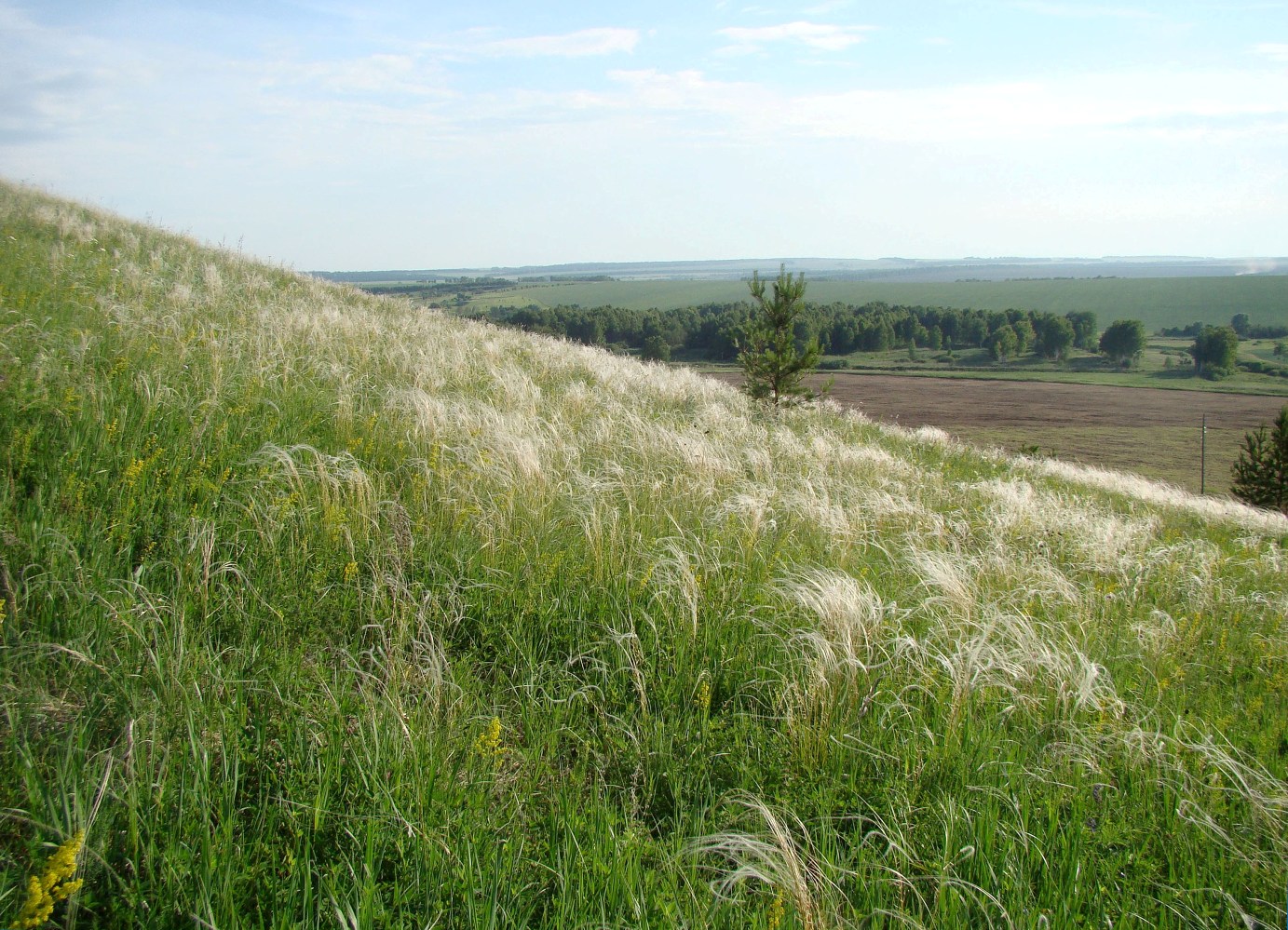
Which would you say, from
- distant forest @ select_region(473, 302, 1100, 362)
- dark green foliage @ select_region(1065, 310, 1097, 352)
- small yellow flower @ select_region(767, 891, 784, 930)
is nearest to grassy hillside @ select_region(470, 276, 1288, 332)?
dark green foliage @ select_region(1065, 310, 1097, 352)

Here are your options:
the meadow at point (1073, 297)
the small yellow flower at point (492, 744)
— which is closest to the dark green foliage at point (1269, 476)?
the small yellow flower at point (492, 744)

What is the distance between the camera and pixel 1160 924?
2.17m

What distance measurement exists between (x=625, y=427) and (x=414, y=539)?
3.61 m

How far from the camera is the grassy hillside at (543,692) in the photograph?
2.03m

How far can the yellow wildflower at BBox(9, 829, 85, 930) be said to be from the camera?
5.24 ft

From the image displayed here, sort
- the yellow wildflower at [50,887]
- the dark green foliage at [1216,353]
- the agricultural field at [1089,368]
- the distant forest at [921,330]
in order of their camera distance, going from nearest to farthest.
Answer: the yellow wildflower at [50,887] < the distant forest at [921,330] < the agricultural field at [1089,368] < the dark green foliage at [1216,353]

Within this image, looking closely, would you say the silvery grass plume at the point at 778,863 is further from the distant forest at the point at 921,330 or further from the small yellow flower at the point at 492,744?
the distant forest at the point at 921,330

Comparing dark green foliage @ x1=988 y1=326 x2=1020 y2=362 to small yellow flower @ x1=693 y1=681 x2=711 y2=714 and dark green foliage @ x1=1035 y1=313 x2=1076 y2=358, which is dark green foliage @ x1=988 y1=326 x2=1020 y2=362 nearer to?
dark green foliage @ x1=1035 y1=313 x2=1076 y2=358

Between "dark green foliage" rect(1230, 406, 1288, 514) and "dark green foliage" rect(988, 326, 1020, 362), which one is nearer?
"dark green foliage" rect(1230, 406, 1288, 514)

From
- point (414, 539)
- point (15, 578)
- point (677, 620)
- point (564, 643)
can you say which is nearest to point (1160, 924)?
point (677, 620)

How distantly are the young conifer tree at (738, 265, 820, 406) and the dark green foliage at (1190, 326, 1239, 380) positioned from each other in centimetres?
9059

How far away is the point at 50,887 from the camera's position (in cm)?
167

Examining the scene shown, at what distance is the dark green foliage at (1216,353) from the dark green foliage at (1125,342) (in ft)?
28.3

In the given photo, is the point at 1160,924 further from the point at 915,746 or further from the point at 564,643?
the point at 564,643
